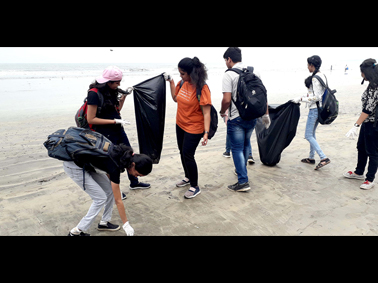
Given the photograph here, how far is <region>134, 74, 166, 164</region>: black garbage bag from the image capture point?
11.8 ft

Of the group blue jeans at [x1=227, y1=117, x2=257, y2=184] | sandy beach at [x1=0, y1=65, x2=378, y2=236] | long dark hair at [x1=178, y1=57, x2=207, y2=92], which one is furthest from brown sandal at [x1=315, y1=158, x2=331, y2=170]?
long dark hair at [x1=178, y1=57, x2=207, y2=92]

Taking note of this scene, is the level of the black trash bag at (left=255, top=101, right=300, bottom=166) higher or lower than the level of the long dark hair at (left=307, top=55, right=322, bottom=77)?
lower

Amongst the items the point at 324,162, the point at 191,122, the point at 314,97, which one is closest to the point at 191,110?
the point at 191,122

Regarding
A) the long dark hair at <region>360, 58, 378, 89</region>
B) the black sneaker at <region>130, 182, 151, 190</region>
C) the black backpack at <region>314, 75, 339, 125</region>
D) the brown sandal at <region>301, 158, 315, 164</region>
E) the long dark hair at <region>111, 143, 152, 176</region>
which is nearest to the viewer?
the long dark hair at <region>111, 143, 152, 176</region>

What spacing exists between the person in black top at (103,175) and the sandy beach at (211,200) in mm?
257

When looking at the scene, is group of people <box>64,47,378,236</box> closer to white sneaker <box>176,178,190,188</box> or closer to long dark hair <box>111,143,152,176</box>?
white sneaker <box>176,178,190,188</box>

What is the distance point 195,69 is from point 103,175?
4.91ft

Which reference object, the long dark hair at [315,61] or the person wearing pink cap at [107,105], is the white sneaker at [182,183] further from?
the long dark hair at [315,61]

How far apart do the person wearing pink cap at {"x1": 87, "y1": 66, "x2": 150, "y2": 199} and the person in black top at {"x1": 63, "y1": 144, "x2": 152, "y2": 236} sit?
584mm

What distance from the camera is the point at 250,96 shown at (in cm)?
319

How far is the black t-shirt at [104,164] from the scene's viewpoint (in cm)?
224

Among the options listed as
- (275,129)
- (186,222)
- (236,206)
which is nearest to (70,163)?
(186,222)

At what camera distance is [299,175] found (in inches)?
155

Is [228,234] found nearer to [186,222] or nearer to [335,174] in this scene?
[186,222]
